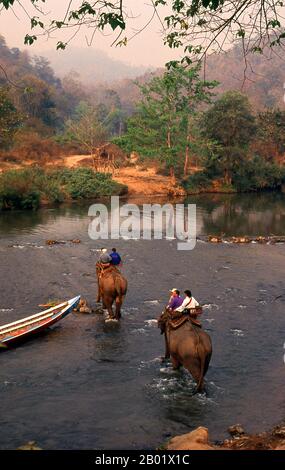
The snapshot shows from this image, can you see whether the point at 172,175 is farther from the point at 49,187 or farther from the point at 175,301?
the point at 175,301

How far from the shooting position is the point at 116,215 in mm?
41188

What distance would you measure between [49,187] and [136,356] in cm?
3276

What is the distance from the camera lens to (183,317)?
12797mm

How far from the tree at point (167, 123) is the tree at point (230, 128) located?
2.29 meters

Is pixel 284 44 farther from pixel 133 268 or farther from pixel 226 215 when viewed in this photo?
pixel 226 215

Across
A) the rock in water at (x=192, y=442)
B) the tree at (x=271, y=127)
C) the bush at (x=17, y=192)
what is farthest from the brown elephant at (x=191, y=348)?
the tree at (x=271, y=127)

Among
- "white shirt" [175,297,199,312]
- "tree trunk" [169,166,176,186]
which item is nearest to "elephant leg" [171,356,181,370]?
"white shirt" [175,297,199,312]

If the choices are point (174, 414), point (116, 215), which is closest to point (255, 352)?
point (174, 414)

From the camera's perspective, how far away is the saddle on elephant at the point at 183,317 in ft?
41.9

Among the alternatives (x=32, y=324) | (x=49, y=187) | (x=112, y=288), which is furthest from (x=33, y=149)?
(x=32, y=324)

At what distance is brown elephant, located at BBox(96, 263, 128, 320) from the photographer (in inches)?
671

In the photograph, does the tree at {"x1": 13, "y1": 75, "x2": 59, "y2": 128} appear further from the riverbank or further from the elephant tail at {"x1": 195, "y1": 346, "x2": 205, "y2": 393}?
the riverbank

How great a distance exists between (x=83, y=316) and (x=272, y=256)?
13.7 meters

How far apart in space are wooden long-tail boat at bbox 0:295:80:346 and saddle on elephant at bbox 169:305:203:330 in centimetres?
436
